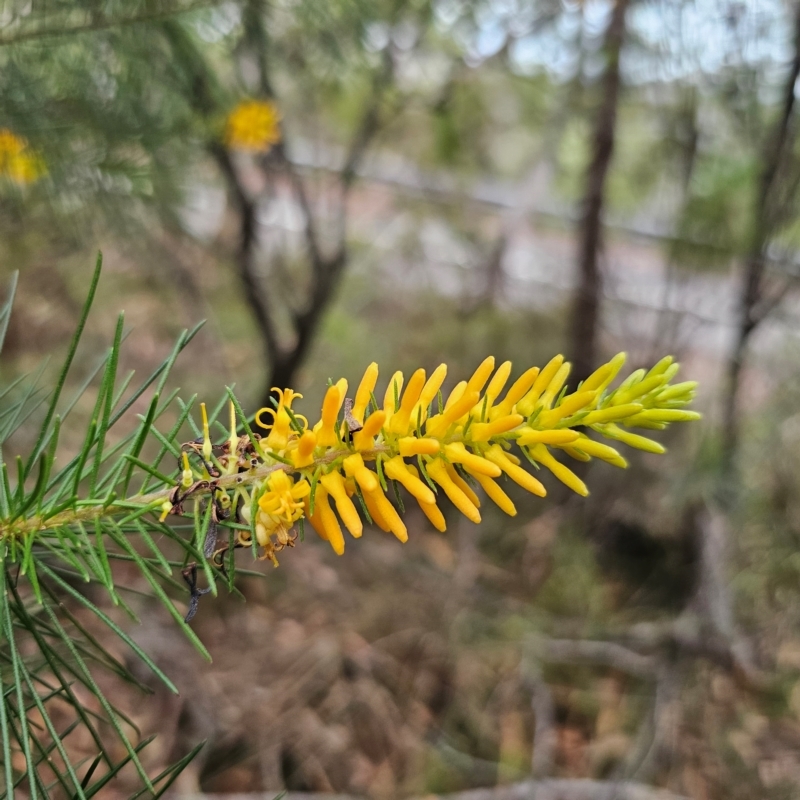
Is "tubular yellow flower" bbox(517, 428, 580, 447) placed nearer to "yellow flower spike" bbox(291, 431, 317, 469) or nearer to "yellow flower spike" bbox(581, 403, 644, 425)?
"yellow flower spike" bbox(581, 403, 644, 425)

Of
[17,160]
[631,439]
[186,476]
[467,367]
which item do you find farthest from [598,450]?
[467,367]

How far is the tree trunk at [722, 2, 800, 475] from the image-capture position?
3.44 feet

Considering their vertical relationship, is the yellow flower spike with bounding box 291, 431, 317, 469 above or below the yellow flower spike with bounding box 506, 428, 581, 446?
below

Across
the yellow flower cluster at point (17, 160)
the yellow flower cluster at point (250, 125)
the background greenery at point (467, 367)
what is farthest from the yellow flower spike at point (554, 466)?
the yellow flower cluster at point (250, 125)

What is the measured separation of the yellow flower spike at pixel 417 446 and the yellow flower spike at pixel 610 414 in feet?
0.32

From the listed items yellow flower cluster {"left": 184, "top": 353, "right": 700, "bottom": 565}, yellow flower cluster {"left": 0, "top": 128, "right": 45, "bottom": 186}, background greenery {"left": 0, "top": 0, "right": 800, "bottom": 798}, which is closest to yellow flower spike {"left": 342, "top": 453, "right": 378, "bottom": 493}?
yellow flower cluster {"left": 184, "top": 353, "right": 700, "bottom": 565}

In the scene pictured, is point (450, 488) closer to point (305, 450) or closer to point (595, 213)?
point (305, 450)

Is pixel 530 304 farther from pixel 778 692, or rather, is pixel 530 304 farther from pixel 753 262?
pixel 778 692

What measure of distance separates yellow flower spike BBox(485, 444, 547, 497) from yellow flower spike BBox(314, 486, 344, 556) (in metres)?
0.10

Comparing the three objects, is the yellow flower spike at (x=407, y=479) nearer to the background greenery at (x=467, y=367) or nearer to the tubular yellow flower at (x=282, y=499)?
the tubular yellow flower at (x=282, y=499)

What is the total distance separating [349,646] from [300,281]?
4.92ft

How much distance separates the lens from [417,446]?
13.3 inches

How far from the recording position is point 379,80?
60.2 inches

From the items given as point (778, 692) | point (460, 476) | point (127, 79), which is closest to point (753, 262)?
point (778, 692)
